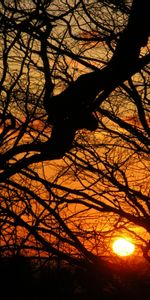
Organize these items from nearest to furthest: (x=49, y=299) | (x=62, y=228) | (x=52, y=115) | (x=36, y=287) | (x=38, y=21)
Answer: (x=52, y=115) → (x=38, y=21) → (x=62, y=228) → (x=49, y=299) → (x=36, y=287)

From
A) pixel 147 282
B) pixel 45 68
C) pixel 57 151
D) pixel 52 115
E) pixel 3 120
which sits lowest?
pixel 147 282

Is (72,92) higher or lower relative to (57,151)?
higher

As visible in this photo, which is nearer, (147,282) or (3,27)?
(3,27)

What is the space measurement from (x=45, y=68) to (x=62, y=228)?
10.4 feet

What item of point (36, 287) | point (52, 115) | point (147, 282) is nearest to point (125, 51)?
point (52, 115)

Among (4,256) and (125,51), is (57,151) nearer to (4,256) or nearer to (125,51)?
(125,51)

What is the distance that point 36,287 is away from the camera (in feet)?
69.6

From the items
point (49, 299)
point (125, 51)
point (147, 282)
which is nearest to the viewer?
point (125, 51)

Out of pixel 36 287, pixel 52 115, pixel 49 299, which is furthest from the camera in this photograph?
pixel 36 287

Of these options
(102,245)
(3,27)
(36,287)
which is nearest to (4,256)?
(102,245)

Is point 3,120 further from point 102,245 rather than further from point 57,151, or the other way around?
point 102,245

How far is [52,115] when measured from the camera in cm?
349

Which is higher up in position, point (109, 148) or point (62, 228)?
point (109, 148)

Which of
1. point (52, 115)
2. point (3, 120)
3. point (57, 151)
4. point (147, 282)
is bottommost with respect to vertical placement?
point (147, 282)
